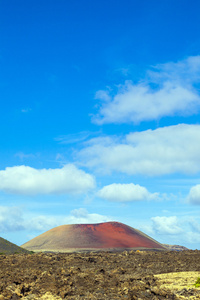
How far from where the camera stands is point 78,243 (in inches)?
3425

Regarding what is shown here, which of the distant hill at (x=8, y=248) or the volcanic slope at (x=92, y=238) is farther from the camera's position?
the volcanic slope at (x=92, y=238)

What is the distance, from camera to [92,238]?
90688 millimetres

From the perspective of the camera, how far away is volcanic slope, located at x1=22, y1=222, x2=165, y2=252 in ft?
282

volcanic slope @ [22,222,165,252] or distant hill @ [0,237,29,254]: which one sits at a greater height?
volcanic slope @ [22,222,165,252]

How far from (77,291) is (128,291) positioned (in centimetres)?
279

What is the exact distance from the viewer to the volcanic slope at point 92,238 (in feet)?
282

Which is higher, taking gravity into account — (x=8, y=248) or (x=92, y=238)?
(x=92, y=238)

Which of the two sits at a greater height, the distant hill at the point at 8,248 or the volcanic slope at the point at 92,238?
the volcanic slope at the point at 92,238

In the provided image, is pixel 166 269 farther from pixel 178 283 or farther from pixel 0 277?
pixel 0 277

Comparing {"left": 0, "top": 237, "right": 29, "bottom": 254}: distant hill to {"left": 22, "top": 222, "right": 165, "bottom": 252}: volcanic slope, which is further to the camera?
{"left": 22, "top": 222, "right": 165, "bottom": 252}: volcanic slope

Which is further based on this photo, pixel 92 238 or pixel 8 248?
pixel 92 238

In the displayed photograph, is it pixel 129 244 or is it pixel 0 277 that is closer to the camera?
pixel 0 277

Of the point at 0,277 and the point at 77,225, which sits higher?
the point at 77,225

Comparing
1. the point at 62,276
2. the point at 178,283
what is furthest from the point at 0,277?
the point at 178,283
